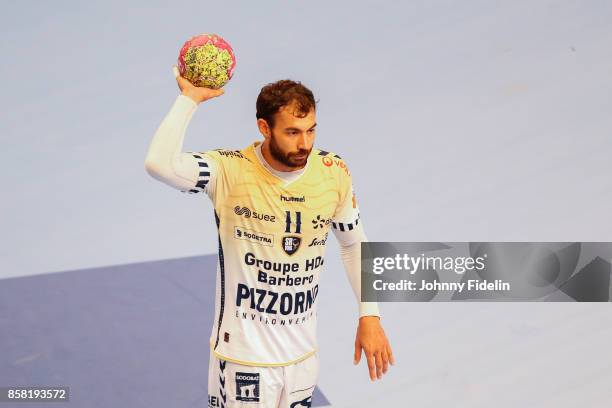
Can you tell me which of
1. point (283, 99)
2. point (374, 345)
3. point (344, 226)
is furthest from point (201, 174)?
point (374, 345)

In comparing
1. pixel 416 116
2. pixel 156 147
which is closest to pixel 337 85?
pixel 416 116

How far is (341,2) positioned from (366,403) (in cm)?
671

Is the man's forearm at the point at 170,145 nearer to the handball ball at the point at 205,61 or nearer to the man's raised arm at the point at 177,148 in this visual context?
the man's raised arm at the point at 177,148

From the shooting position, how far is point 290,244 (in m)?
5.33

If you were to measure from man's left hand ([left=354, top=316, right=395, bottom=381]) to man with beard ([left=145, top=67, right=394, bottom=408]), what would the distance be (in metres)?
0.10

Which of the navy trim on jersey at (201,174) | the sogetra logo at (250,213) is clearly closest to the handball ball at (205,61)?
the navy trim on jersey at (201,174)

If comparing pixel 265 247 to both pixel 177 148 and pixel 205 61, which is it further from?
pixel 205 61

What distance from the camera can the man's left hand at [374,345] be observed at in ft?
18.5

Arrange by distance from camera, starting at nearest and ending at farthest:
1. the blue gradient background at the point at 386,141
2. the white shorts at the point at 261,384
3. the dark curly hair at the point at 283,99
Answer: the dark curly hair at the point at 283,99
the white shorts at the point at 261,384
the blue gradient background at the point at 386,141

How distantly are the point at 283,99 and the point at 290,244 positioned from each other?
775mm

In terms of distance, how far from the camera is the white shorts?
5.37 metres

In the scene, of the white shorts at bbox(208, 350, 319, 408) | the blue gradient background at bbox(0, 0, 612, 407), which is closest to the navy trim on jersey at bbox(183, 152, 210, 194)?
the white shorts at bbox(208, 350, 319, 408)

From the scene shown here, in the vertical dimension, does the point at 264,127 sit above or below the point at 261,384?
above

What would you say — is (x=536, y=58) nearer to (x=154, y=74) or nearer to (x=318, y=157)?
(x=154, y=74)
